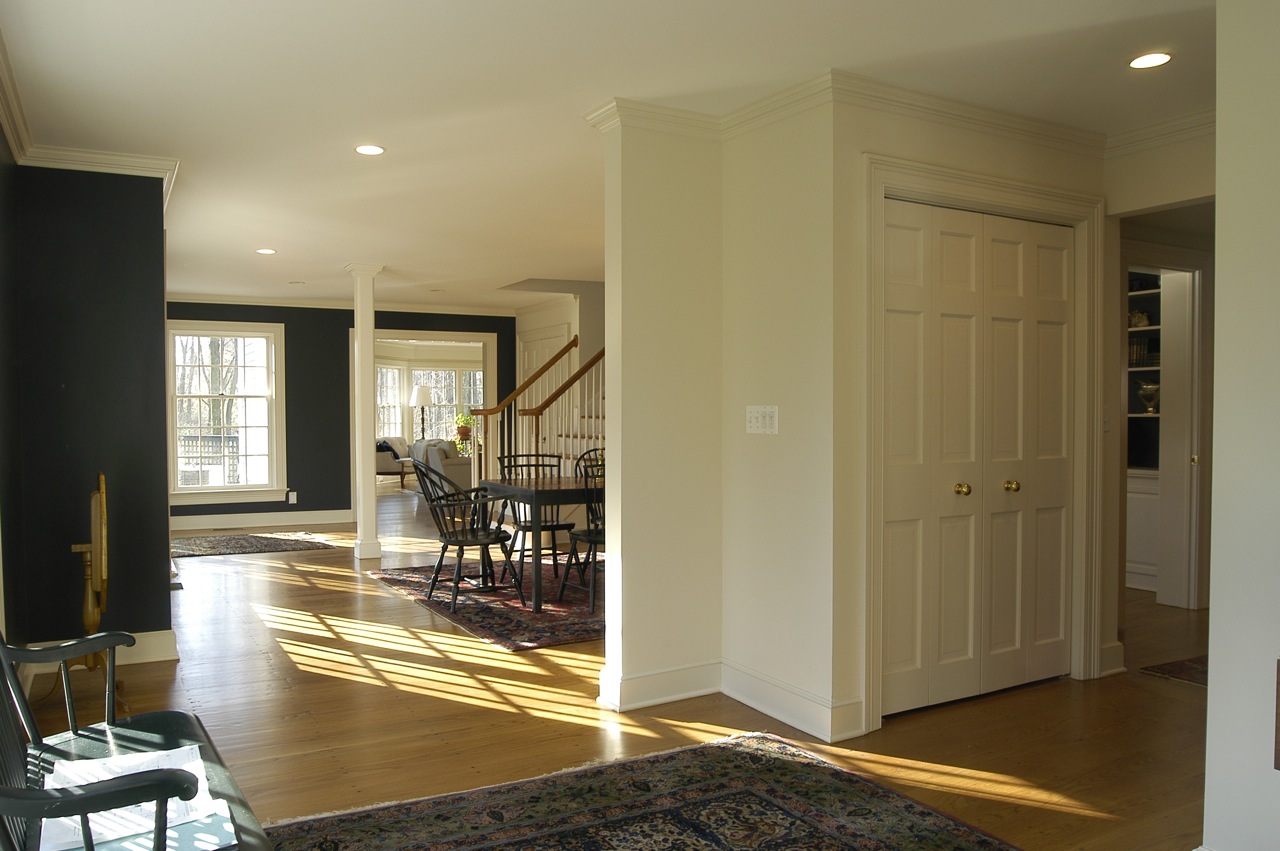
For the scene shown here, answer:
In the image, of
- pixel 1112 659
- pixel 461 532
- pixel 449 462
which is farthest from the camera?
Result: pixel 449 462

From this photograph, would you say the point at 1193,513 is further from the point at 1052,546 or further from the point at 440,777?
the point at 440,777

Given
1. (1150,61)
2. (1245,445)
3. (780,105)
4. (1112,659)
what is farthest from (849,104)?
(1112,659)

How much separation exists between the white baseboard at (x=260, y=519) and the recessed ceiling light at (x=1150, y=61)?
30.4 feet

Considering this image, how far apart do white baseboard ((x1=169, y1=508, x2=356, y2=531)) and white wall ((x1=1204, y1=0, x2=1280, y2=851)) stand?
962 centimetres

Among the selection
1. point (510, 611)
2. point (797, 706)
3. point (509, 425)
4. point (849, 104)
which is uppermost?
point (849, 104)

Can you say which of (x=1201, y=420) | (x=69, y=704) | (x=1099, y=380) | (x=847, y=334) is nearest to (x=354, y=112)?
(x=847, y=334)

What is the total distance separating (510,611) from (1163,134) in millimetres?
4468

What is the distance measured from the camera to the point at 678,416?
3.99 m

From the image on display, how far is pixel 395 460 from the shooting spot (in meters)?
15.0

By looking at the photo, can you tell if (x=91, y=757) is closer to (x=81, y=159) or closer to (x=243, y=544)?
(x=81, y=159)

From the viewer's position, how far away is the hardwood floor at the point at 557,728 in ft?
9.78

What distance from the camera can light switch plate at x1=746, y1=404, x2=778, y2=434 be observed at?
3.82 meters

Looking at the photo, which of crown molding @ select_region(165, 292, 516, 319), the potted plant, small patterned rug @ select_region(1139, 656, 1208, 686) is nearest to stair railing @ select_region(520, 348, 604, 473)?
crown molding @ select_region(165, 292, 516, 319)

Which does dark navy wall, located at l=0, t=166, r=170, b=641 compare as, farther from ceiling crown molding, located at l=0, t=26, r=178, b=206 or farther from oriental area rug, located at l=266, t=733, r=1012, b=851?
oriental area rug, located at l=266, t=733, r=1012, b=851
